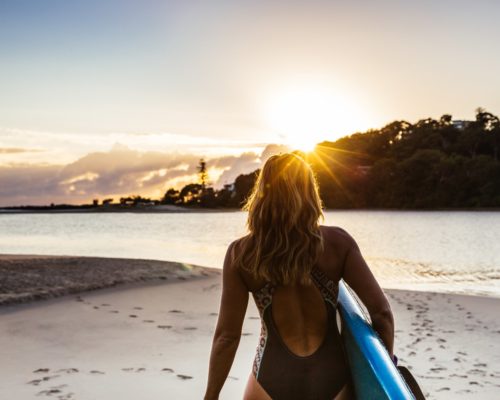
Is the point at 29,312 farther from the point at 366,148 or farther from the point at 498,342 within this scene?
the point at 366,148

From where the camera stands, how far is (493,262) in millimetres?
18172

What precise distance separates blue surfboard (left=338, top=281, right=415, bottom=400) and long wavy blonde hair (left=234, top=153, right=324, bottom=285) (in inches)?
10.2

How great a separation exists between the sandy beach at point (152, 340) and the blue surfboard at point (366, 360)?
9.34ft

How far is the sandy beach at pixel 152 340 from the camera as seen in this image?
16.1 ft

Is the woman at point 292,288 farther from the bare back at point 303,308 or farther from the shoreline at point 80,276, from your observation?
the shoreline at point 80,276

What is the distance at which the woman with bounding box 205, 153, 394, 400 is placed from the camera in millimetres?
2014

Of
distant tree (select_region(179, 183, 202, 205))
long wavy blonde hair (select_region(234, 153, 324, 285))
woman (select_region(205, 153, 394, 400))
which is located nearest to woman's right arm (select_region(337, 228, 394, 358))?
woman (select_region(205, 153, 394, 400))

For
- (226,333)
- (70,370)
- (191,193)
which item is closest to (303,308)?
(226,333)

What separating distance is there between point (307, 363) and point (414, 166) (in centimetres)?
7898

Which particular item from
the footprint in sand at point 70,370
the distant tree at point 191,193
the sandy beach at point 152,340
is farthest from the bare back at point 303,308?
the distant tree at point 191,193

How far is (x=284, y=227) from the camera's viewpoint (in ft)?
6.60

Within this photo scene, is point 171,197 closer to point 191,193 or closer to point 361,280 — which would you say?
point 191,193

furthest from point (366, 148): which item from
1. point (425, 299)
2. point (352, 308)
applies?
point (352, 308)

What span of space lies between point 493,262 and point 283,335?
1785 cm
